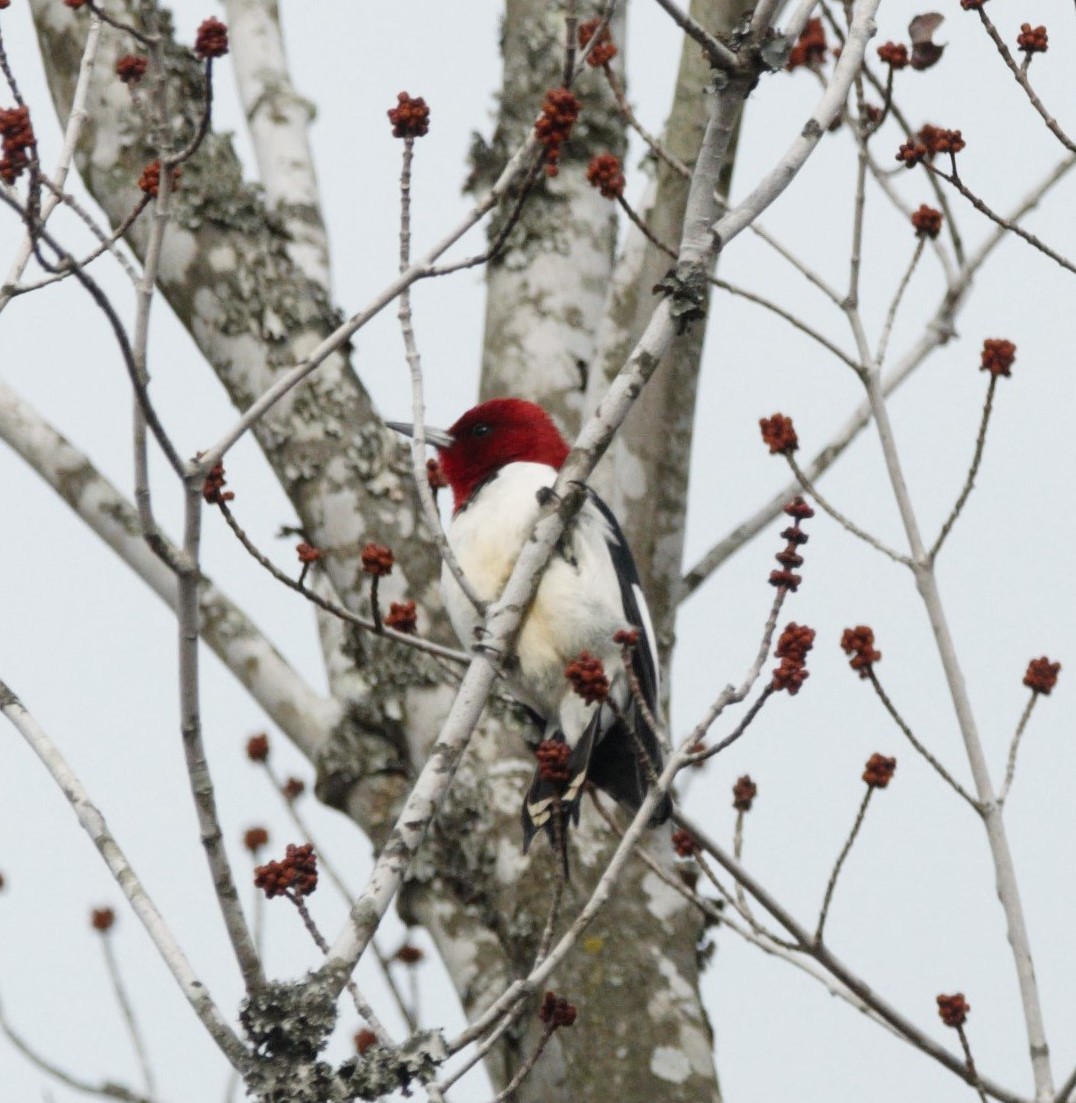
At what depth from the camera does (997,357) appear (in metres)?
4.28

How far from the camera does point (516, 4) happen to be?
245 inches

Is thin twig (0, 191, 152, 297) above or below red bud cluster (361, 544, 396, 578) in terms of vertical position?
above

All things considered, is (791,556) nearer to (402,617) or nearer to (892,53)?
(402,617)

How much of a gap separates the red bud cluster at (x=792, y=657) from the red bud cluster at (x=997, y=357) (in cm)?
126

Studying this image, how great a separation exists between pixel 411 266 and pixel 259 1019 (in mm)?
1311

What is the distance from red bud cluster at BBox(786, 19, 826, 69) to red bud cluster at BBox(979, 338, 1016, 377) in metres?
1.28

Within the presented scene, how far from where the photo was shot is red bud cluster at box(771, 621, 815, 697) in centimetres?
326

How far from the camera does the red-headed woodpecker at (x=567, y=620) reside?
4281 millimetres

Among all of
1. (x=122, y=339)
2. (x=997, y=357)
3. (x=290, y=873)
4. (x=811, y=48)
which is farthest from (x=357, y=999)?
(x=811, y=48)

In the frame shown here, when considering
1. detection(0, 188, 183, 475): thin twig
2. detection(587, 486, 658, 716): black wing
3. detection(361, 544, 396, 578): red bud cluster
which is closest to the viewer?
detection(0, 188, 183, 475): thin twig

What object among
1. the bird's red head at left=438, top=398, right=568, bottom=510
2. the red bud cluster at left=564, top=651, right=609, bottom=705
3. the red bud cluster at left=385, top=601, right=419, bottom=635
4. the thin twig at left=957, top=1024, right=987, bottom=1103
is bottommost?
the thin twig at left=957, top=1024, right=987, bottom=1103

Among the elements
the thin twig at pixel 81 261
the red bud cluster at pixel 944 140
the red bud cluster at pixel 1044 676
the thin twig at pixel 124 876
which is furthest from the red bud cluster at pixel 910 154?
the thin twig at pixel 124 876

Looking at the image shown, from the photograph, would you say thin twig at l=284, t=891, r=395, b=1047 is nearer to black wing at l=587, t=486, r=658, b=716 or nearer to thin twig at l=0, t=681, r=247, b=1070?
thin twig at l=0, t=681, r=247, b=1070

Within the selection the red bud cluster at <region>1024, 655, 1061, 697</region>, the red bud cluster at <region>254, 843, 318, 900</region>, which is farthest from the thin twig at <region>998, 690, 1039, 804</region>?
the red bud cluster at <region>254, 843, 318, 900</region>
